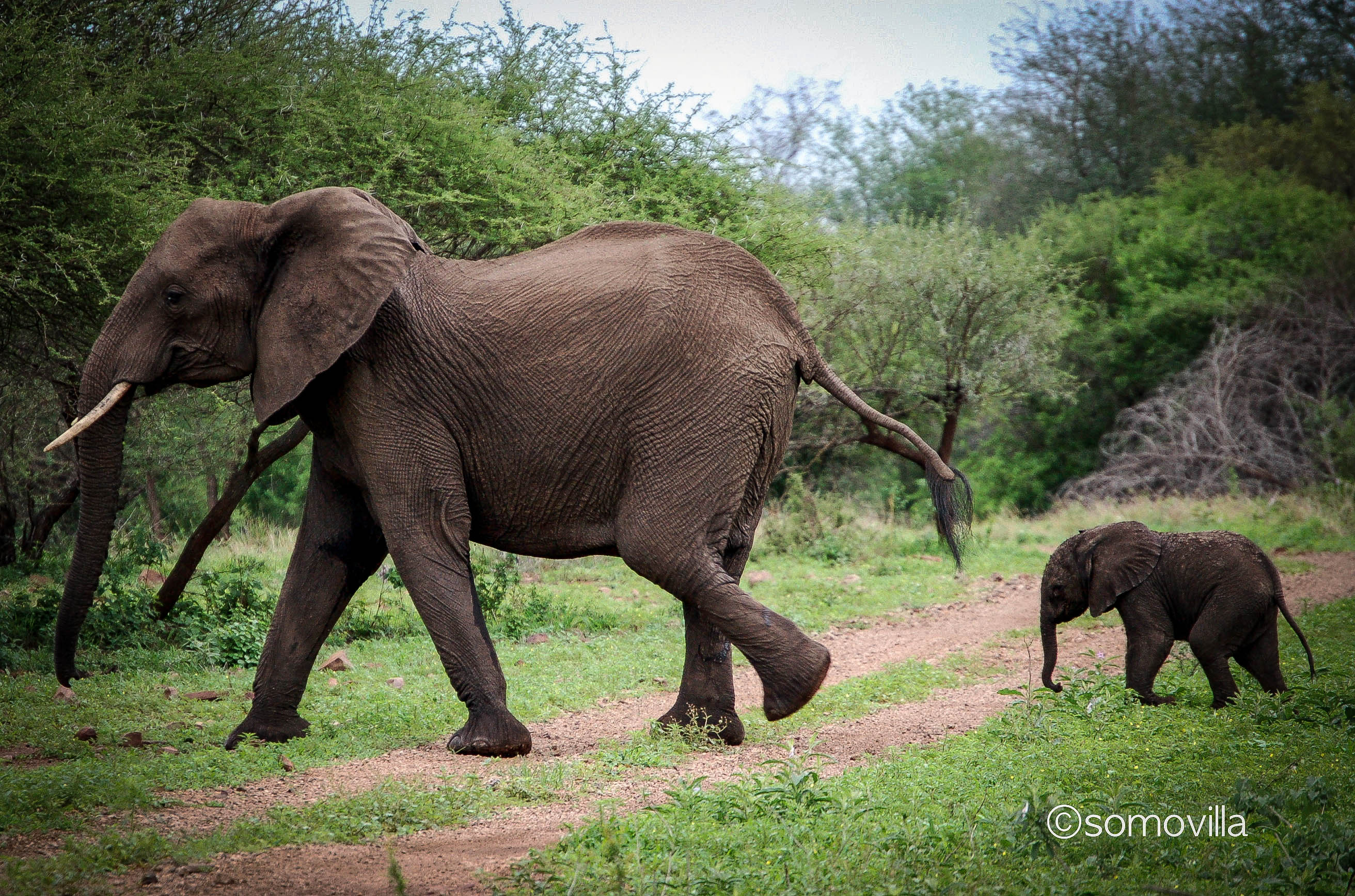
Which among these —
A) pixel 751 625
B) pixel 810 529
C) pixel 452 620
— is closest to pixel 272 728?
pixel 452 620

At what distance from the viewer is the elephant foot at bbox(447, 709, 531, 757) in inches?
231

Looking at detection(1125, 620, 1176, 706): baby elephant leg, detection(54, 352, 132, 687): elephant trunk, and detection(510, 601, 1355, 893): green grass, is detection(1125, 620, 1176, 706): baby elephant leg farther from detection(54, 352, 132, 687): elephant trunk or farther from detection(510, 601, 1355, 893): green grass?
detection(54, 352, 132, 687): elephant trunk

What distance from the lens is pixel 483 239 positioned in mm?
10977

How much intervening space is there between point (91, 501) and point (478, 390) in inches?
80.5

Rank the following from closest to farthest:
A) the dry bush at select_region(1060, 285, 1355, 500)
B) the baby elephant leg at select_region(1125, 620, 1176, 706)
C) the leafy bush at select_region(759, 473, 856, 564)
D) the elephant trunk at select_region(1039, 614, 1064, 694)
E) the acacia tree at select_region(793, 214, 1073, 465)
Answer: the baby elephant leg at select_region(1125, 620, 1176, 706)
the elephant trunk at select_region(1039, 614, 1064, 694)
the leafy bush at select_region(759, 473, 856, 564)
the acacia tree at select_region(793, 214, 1073, 465)
the dry bush at select_region(1060, 285, 1355, 500)

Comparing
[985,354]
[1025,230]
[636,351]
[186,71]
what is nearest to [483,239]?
[186,71]

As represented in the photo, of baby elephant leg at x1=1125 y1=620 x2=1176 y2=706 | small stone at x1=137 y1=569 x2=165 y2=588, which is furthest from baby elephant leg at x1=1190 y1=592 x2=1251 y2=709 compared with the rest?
small stone at x1=137 y1=569 x2=165 y2=588

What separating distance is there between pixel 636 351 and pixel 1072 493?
19198 millimetres

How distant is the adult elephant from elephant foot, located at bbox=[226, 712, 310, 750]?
0.06 feet

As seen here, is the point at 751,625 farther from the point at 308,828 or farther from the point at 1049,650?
the point at 1049,650

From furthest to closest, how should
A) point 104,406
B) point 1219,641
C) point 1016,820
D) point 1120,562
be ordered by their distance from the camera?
point 1120,562 → point 1219,641 → point 104,406 → point 1016,820

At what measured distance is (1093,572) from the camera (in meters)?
7.68

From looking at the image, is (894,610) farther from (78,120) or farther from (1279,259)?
(1279,259)

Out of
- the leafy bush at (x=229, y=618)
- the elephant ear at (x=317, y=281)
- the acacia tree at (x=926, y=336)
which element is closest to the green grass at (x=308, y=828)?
the elephant ear at (x=317, y=281)
